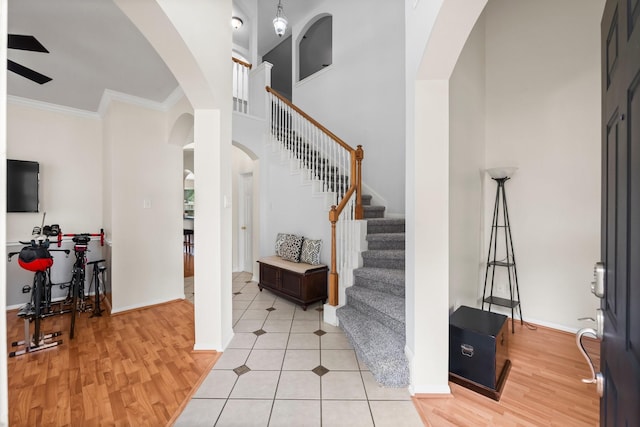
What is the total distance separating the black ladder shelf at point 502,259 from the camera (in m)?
3.16

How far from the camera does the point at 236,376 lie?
2225mm

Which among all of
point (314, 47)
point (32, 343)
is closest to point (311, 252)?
point (32, 343)

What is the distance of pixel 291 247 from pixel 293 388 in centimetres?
235

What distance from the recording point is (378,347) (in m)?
2.34

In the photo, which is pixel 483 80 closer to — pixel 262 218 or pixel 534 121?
pixel 534 121

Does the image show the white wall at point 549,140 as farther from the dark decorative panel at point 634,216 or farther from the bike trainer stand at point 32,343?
the bike trainer stand at point 32,343

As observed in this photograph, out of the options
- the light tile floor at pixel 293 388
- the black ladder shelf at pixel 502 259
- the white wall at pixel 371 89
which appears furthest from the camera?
the white wall at pixel 371 89

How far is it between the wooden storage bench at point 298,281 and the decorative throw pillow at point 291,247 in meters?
0.10

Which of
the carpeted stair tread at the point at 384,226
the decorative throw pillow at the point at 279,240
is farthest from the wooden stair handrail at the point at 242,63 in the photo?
the carpeted stair tread at the point at 384,226

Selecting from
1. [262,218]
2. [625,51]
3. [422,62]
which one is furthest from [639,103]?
[262,218]

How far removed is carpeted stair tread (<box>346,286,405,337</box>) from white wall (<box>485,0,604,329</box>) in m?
1.76

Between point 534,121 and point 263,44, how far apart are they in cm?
693

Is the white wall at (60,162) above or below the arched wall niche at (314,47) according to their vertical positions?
below

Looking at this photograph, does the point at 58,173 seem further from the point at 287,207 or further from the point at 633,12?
the point at 633,12
